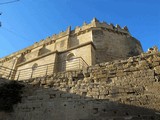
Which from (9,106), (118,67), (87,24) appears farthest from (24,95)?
(87,24)

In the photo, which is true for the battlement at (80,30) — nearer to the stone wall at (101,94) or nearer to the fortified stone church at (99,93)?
the fortified stone church at (99,93)

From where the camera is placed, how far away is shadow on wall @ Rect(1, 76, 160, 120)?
546 centimetres

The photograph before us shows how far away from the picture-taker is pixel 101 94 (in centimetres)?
617

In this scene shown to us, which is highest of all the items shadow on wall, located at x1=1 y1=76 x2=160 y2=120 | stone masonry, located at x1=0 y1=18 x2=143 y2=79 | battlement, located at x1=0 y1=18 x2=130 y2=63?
battlement, located at x1=0 y1=18 x2=130 y2=63

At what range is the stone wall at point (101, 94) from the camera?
5.54 m

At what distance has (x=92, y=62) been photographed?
12.6m

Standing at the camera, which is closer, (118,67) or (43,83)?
(118,67)

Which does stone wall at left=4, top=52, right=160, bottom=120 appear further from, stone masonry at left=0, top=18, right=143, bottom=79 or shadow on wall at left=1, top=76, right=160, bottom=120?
stone masonry at left=0, top=18, right=143, bottom=79

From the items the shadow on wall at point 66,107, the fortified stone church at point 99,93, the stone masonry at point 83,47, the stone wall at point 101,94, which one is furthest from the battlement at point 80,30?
the shadow on wall at point 66,107

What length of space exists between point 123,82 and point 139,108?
3.47 feet

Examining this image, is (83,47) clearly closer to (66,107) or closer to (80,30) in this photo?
(80,30)

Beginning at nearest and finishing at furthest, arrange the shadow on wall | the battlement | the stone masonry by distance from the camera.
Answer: the shadow on wall → the stone masonry → the battlement

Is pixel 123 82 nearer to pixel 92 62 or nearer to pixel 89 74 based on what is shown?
pixel 89 74

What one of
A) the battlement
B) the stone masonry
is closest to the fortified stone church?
the stone masonry
